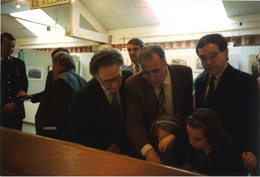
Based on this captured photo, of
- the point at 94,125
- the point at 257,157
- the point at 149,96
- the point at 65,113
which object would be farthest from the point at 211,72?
the point at 65,113

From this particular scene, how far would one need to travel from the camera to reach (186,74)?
135 centimetres

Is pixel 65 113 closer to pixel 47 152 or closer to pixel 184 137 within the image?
pixel 47 152

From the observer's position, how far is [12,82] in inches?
83.7

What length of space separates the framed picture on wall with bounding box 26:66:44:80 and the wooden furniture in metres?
3.34

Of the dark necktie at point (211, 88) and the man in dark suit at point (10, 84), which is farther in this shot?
the man in dark suit at point (10, 84)

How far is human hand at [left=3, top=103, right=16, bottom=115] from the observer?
186cm

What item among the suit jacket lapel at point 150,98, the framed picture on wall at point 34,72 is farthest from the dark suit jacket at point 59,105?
the framed picture on wall at point 34,72

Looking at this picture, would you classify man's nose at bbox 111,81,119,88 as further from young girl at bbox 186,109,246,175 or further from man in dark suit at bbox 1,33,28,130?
man in dark suit at bbox 1,33,28,130

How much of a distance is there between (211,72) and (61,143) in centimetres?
94

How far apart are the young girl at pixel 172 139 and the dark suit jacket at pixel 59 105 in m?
0.75

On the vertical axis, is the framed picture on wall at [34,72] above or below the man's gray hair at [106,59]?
below

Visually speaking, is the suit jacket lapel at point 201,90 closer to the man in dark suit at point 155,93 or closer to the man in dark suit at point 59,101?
the man in dark suit at point 155,93

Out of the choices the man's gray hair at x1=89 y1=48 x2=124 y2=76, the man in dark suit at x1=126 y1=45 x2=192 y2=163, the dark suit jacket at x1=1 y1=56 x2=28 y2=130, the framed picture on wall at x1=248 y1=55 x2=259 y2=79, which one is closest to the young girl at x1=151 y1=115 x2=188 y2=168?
the man in dark suit at x1=126 y1=45 x2=192 y2=163

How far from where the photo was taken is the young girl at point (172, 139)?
1.16 m
